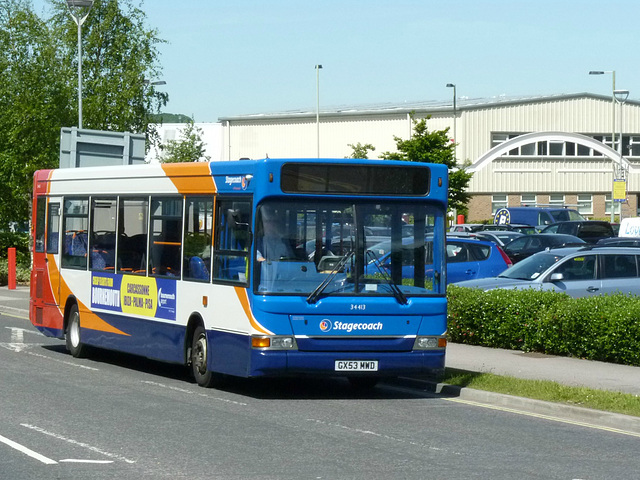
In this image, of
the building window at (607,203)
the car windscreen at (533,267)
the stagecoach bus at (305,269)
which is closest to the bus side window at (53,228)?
the stagecoach bus at (305,269)

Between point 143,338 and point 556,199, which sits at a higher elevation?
point 556,199

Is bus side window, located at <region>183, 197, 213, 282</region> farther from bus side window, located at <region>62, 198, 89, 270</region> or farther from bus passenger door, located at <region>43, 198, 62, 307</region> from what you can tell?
bus passenger door, located at <region>43, 198, 62, 307</region>

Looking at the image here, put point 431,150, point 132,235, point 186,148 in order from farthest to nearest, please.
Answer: point 186,148 → point 431,150 → point 132,235

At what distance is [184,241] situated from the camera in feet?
46.1

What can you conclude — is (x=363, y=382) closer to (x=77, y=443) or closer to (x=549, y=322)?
(x=549, y=322)

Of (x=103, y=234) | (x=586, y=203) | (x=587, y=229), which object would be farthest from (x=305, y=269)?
(x=586, y=203)

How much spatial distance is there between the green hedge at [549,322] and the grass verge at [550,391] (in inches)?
100

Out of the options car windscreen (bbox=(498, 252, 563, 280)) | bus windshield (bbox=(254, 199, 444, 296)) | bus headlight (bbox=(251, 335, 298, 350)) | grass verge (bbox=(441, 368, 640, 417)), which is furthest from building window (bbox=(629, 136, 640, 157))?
bus headlight (bbox=(251, 335, 298, 350))

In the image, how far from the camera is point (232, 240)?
511 inches

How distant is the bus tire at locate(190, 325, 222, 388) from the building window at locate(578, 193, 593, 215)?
7406 centimetres

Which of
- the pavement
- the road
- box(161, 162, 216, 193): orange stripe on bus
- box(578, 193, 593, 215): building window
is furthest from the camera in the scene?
box(578, 193, 593, 215): building window

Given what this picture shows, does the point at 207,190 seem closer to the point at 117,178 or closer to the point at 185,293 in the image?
the point at 185,293

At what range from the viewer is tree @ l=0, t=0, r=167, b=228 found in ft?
126

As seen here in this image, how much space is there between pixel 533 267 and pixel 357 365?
9472 millimetres
